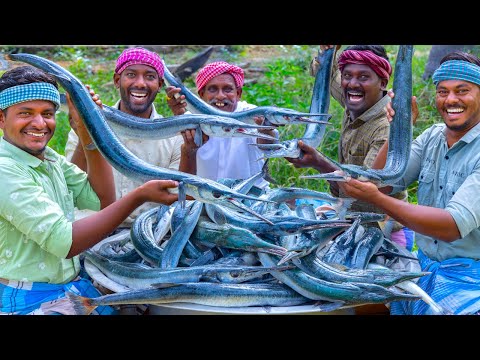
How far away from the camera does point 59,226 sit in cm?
338

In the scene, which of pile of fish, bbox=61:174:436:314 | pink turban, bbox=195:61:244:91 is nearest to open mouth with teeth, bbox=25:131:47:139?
pile of fish, bbox=61:174:436:314

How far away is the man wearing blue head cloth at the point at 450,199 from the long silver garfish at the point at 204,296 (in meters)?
0.78

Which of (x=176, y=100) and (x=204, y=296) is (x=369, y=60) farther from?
(x=204, y=296)

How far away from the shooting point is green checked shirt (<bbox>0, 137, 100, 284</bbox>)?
3.36 meters

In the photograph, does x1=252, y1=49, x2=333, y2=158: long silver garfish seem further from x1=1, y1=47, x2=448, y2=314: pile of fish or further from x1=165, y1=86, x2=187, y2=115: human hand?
x1=165, y1=86, x2=187, y2=115: human hand

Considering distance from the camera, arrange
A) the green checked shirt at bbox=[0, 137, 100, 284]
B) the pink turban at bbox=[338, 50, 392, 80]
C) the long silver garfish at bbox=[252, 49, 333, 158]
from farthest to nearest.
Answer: the pink turban at bbox=[338, 50, 392, 80], the long silver garfish at bbox=[252, 49, 333, 158], the green checked shirt at bbox=[0, 137, 100, 284]

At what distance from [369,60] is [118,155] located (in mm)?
2177

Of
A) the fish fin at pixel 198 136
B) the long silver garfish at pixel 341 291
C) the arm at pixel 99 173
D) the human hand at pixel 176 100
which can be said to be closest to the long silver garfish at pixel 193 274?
the long silver garfish at pixel 341 291

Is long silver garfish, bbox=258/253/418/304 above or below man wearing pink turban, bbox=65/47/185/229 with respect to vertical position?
below

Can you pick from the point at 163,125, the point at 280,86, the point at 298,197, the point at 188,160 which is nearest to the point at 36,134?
the point at 163,125

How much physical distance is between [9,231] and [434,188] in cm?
267

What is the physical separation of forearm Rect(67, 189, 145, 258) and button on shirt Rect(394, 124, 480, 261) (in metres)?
1.86
